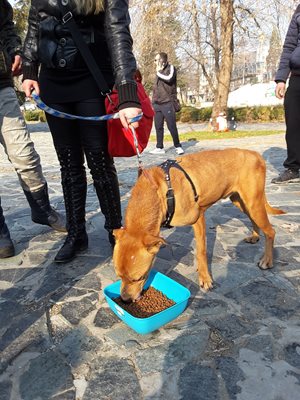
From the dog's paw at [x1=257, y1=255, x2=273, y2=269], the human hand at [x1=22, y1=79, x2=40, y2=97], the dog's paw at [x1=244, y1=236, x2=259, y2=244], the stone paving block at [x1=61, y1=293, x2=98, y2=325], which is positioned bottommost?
the dog's paw at [x1=244, y1=236, x2=259, y2=244]

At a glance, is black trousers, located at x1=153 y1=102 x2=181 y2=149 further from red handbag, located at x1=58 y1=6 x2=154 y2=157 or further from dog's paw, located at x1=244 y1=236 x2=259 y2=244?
red handbag, located at x1=58 y1=6 x2=154 y2=157

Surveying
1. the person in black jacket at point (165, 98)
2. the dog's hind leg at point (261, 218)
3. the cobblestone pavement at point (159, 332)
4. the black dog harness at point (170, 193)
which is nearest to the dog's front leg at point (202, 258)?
the cobblestone pavement at point (159, 332)

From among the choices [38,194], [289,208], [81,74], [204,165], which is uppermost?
[81,74]

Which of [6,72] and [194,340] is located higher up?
[6,72]

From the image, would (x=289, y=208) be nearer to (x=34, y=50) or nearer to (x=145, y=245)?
(x=145, y=245)

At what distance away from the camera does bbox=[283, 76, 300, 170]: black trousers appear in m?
5.73

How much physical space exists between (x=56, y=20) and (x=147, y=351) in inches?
104

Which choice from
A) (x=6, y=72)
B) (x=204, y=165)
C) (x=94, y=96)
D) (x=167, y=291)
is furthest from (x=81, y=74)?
(x=167, y=291)

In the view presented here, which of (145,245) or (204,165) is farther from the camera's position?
(204,165)

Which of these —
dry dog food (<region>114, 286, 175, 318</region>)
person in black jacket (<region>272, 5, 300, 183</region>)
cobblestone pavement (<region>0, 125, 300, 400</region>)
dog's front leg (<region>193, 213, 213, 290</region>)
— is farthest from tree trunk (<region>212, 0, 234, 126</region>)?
dry dog food (<region>114, 286, 175, 318</region>)

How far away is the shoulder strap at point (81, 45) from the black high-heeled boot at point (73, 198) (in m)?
0.76

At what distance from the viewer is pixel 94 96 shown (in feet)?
10.1

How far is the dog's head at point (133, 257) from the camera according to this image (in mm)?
2471

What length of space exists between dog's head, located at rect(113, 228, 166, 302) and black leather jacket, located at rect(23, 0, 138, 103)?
3.62 ft
